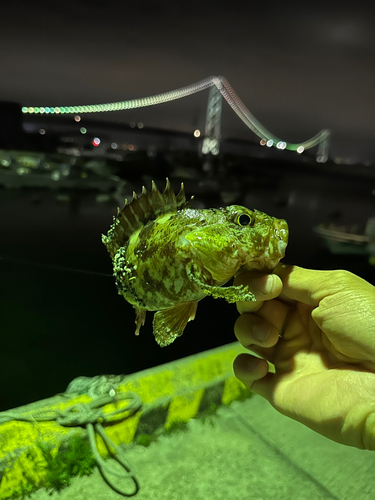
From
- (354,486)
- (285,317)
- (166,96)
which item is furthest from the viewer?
→ (354,486)

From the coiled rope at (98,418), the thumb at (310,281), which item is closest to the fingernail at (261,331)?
the thumb at (310,281)

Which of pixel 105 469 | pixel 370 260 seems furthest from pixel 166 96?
pixel 370 260

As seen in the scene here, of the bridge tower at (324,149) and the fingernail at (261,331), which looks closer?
the fingernail at (261,331)

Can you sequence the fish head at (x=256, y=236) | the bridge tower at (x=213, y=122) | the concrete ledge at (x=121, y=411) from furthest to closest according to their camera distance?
the bridge tower at (x=213, y=122) → the concrete ledge at (x=121, y=411) → the fish head at (x=256, y=236)

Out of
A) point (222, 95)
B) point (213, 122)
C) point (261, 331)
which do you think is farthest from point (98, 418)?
point (222, 95)

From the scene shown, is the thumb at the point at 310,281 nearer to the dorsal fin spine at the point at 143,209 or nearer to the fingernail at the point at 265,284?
the fingernail at the point at 265,284

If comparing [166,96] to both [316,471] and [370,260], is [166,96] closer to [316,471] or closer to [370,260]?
[316,471]

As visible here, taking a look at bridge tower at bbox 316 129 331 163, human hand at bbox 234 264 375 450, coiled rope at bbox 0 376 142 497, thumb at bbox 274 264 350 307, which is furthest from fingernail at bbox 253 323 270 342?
bridge tower at bbox 316 129 331 163
